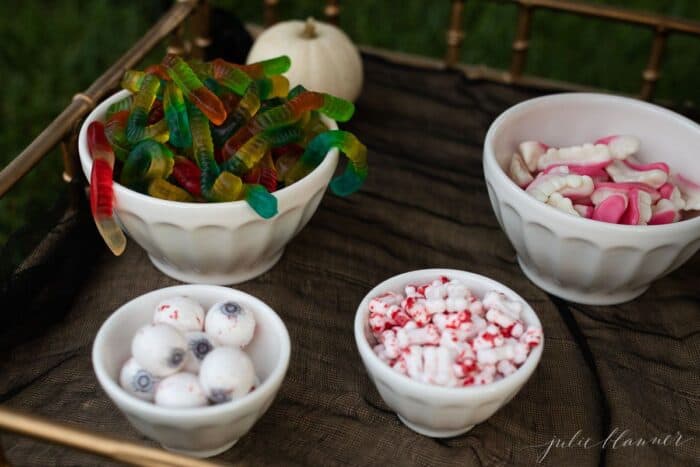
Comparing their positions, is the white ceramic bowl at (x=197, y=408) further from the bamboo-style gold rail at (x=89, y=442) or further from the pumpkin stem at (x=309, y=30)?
the pumpkin stem at (x=309, y=30)

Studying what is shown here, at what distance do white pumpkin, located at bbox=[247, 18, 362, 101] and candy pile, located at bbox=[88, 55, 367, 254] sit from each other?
0.20m

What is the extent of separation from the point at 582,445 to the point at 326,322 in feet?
0.70

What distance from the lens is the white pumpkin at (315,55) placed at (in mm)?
921

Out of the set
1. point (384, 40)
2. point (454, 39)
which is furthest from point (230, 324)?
point (384, 40)

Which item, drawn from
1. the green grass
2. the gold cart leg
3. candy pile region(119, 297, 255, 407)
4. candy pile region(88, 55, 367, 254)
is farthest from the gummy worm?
the green grass

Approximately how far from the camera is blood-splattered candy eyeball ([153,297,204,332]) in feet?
1.88

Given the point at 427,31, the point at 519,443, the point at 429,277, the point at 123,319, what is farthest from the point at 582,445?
the point at 427,31

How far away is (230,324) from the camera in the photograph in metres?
0.57

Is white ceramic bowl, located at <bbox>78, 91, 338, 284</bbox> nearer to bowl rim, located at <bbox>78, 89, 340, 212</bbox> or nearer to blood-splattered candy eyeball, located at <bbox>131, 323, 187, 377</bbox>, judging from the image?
bowl rim, located at <bbox>78, 89, 340, 212</bbox>

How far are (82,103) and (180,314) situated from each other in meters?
0.29

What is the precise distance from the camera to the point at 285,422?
2.01ft

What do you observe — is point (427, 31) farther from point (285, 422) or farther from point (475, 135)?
point (285, 422)

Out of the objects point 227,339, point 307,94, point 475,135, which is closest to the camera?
point 227,339

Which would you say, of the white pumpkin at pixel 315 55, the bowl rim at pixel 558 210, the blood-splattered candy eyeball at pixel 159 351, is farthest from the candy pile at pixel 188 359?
the white pumpkin at pixel 315 55
